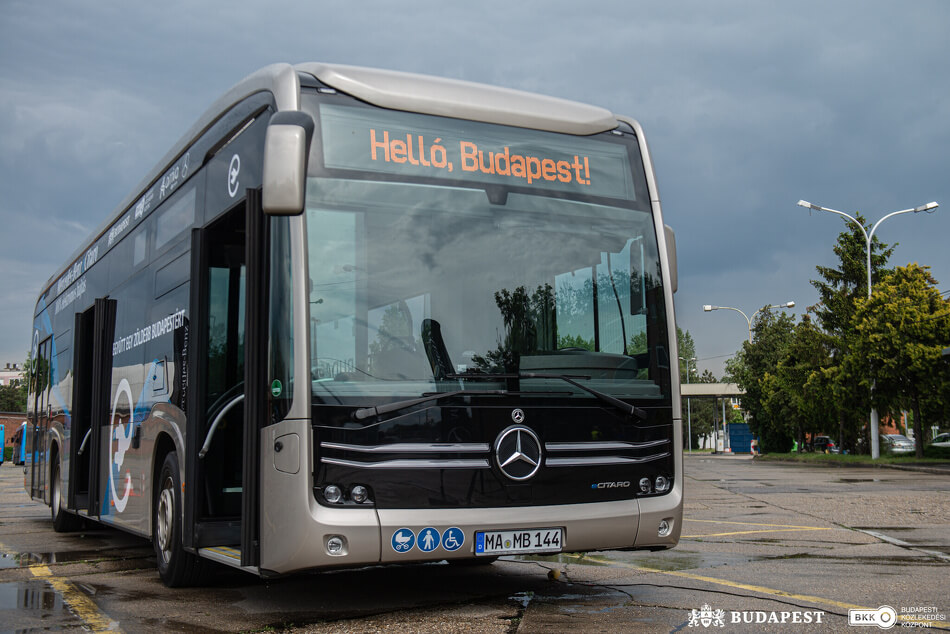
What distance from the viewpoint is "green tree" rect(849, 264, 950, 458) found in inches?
1227

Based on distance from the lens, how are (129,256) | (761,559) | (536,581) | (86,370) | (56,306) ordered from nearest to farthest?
(536,581), (761,559), (129,256), (86,370), (56,306)

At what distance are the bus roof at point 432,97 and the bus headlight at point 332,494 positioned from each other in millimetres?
2331

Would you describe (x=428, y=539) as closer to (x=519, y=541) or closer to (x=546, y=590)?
(x=519, y=541)

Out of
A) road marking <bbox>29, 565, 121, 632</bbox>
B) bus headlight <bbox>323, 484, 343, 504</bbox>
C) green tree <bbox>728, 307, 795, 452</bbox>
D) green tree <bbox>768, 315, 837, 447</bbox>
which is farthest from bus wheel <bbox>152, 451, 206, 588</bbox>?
green tree <bbox>728, 307, 795, 452</bbox>

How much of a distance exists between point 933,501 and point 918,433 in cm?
1853

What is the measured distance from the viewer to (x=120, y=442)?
924cm

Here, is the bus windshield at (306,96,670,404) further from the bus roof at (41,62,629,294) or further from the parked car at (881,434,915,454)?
the parked car at (881,434,915,454)

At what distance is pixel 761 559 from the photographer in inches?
341

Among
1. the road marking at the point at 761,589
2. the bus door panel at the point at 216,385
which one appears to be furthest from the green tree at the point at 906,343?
the bus door panel at the point at 216,385

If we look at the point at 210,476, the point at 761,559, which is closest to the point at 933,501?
the point at 761,559

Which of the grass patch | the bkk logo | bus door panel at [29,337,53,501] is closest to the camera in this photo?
the bkk logo

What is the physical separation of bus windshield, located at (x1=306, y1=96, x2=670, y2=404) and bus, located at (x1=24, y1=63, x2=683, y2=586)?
0.05 ft

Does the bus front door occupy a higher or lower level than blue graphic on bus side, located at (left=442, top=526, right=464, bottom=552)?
higher

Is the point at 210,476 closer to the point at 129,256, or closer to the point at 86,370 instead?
the point at 129,256
